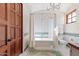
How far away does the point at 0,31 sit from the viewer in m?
0.87

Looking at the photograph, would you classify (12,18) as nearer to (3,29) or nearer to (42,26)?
(3,29)

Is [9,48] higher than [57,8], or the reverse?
[57,8]

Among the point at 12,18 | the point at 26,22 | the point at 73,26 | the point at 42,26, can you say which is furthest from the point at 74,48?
the point at 12,18

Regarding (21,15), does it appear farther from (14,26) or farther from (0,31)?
(0,31)

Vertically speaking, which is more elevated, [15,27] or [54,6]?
[54,6]

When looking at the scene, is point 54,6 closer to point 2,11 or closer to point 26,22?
point 26,22

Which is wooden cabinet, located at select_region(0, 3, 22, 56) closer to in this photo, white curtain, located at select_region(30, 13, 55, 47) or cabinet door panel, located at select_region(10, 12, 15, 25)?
cabinet door panel, located at select_region(10, 12, 15, 25)

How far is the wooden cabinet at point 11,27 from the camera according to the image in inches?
34.8

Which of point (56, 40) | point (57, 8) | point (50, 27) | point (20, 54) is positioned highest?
point (57, 8)

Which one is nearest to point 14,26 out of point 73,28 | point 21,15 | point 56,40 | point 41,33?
point 21,15

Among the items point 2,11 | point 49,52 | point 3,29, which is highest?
point 2,11

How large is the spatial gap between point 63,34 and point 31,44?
27 centimetres

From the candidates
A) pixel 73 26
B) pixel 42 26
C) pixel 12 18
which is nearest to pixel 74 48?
pixel 73 26

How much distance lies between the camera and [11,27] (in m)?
0.93
